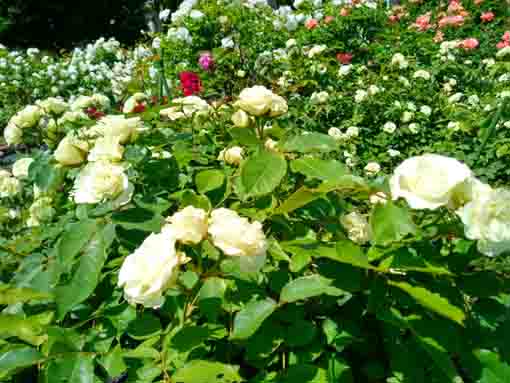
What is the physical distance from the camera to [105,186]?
88cm

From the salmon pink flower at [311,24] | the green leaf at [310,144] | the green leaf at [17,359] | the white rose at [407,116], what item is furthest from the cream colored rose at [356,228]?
the salmon pink flower at [311,24]

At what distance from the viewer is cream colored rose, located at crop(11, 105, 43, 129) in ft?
5.13


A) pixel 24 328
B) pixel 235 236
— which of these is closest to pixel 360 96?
pixel 235 236

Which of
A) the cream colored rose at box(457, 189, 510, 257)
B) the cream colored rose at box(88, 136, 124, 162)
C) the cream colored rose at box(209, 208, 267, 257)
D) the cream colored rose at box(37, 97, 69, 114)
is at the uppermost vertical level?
the cream colored rose at box(457, 189, 510, 257)

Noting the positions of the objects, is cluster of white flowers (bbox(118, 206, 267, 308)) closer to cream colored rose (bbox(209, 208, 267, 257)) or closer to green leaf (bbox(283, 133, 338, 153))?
cream colored rose (bbox(209, 208, 267, 257))

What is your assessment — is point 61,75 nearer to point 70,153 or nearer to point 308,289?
point 70,153

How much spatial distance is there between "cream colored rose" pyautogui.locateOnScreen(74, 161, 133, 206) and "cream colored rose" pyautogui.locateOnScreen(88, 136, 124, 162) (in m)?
0.07

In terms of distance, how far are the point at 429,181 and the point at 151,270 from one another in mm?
441

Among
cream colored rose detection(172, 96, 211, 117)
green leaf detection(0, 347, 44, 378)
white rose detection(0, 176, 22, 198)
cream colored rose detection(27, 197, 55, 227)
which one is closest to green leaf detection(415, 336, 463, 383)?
green leaf detection(0, 347, 44, 378)

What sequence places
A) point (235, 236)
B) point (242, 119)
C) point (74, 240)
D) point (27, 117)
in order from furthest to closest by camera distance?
point (27, 117)
point (242, 119)
point (74, 240)
point (235, 236)

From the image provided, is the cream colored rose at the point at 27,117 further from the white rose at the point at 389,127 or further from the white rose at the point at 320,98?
the white rose at the point at 389,127

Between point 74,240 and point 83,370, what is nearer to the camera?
point 83,370

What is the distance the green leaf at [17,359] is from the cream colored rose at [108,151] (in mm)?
396

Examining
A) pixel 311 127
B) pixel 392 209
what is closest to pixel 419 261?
pixel 392 209
